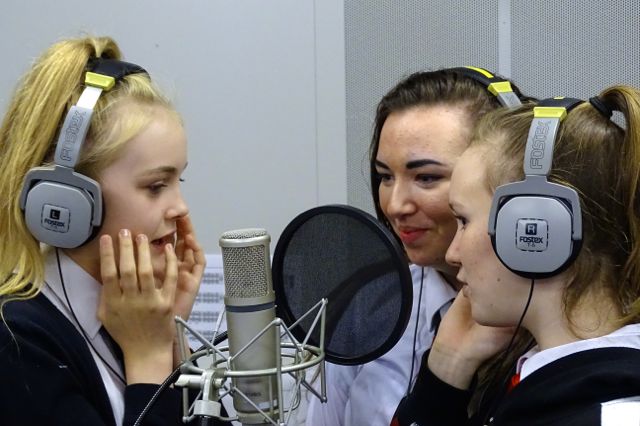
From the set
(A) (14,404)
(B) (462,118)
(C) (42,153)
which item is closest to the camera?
(A) (14,404)

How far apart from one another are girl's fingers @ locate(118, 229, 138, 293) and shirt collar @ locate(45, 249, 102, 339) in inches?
2.2

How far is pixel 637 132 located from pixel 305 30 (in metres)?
1.00

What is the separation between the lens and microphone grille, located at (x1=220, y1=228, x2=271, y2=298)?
0.97 m

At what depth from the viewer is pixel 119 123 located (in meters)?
1.32

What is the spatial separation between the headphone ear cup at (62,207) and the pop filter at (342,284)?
0.97ft

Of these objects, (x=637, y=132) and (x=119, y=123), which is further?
(x=119, y=123)

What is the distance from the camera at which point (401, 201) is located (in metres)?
1.37

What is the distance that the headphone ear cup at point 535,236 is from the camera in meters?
1.00

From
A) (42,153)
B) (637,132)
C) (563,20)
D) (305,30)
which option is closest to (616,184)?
(637,132)

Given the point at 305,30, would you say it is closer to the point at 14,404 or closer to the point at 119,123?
the point at 119,123

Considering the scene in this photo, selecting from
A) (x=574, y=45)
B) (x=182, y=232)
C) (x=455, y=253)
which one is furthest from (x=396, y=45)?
(x=455, y=253)

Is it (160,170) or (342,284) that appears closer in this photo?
(342,284)

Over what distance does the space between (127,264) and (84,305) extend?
0.10m

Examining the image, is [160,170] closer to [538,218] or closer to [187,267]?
[187,267]
